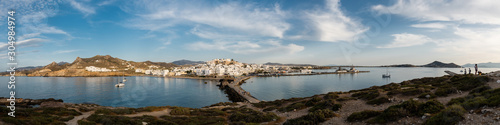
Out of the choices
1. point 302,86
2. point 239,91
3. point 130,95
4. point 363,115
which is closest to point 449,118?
point 363,115

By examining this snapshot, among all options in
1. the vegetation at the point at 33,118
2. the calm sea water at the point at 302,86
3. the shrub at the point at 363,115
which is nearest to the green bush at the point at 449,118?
the shrub at the point at 363,115

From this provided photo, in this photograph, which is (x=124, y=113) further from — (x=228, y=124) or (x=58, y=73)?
(x=58, y=73)

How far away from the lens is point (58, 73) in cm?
15700

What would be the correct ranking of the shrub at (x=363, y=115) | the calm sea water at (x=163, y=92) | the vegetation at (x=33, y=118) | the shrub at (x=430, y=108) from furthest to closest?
1. the calm sea water at (x=163, y=92)
2. the shrub at (x=363, y=115)
3. the vegetation at (x=33, y=118)
4. the shrub at (x=430, y=108)

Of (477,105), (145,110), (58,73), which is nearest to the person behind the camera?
(477,105)

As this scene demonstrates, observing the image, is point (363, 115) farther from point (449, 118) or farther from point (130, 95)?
point (130, 95)

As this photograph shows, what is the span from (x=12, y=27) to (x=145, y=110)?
12.8 metres

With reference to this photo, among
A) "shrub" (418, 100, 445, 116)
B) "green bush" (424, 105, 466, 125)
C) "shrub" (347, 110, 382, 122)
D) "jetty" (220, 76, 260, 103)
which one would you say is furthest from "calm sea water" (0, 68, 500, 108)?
"green bush" (424, 105, 466, 125)

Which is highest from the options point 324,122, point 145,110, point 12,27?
point 12,27

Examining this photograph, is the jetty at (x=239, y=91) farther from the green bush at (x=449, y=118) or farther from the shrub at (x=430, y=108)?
the green bush at (x=449, y=118)

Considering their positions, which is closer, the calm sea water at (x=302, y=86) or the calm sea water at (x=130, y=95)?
the calm sea water at (x=130, y=95)

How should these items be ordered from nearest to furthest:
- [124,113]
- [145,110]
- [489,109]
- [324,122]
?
[489,109] < [324,122] < [124,113] < [145,110]

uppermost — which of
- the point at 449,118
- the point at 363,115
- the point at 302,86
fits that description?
the point at 449,118

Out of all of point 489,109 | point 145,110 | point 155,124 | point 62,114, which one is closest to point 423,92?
point 489,109
